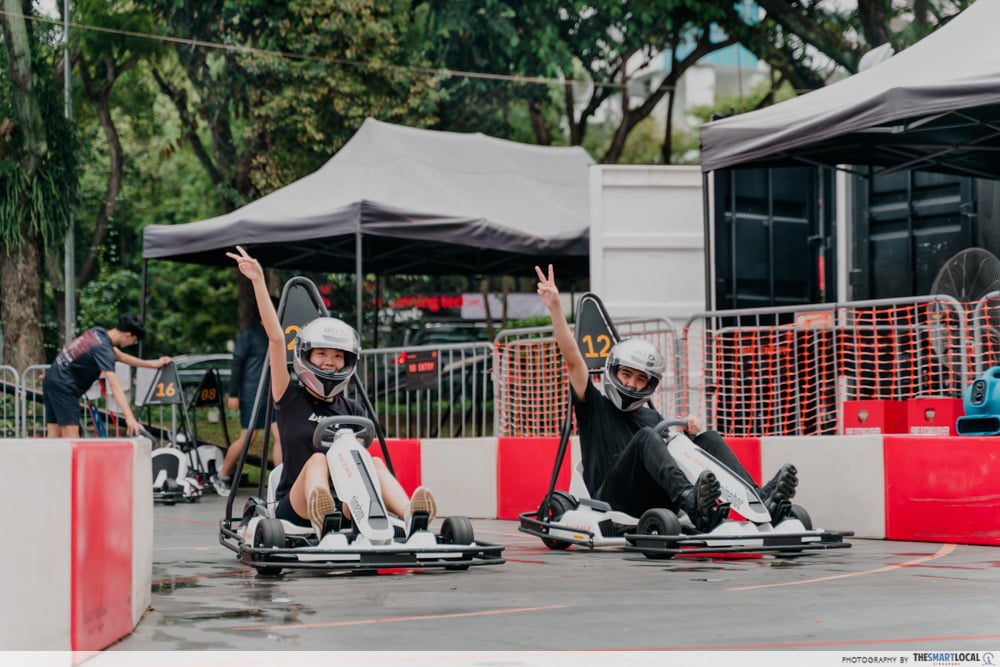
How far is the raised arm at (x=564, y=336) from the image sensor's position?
8.63 metres

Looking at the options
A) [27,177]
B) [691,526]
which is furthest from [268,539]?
[27,177]

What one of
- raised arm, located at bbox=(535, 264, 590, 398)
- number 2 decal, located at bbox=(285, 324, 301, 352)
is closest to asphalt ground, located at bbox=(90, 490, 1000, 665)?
raised arm, located at bbox=(535, 264, 590, 398)

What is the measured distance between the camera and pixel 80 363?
13.1 metres

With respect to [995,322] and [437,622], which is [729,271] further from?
[437,622]

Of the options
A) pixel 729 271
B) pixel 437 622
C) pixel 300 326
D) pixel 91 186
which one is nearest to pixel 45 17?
pixel 91 186

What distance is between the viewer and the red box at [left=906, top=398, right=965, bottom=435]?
10125 millimetres

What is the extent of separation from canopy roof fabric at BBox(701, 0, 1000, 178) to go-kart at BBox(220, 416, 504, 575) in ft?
14.7

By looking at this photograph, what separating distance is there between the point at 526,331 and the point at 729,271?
253 cm

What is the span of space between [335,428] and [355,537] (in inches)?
27.8

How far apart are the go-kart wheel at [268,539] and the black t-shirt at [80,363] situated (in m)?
5.74

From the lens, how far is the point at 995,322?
10.2 m

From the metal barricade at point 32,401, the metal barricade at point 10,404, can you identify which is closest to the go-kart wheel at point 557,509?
the metal barricade at point 32,401

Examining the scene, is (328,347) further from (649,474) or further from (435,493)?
(435,493)

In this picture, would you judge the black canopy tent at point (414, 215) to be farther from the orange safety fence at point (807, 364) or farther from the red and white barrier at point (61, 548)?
the red and white barrier at point (61, 548)
